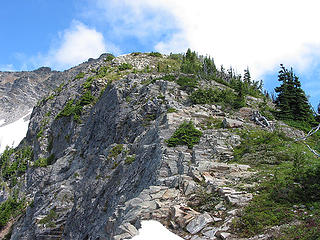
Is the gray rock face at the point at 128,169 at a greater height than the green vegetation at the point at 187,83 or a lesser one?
lesser

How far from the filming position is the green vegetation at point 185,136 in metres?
16.8

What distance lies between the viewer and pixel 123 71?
147 ft

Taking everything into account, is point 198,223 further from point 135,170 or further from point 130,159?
point 130,159

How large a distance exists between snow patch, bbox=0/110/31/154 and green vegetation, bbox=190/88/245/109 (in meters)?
110

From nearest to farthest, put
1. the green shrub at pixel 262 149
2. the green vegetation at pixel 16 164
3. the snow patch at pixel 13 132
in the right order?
the green shrub at pixel 262 149 < the green vegetation at pixel 16 164 < the snow patch at pixel 13 132

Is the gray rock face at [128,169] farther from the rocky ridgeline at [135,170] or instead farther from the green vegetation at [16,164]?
the green vegetation at [16,164]

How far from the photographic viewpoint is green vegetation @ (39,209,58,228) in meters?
25.0

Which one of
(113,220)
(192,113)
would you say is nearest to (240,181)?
(113,220)

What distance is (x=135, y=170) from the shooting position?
1764 cm

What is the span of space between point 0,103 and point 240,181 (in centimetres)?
16726

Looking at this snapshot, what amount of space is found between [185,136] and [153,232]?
8498 millimetres

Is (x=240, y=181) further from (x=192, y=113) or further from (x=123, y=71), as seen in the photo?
(x=123, y=71)

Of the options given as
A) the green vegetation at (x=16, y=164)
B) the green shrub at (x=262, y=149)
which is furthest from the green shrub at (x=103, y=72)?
the green shrub at (x=262, y=149)

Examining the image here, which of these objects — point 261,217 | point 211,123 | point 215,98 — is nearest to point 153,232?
point 261,217
